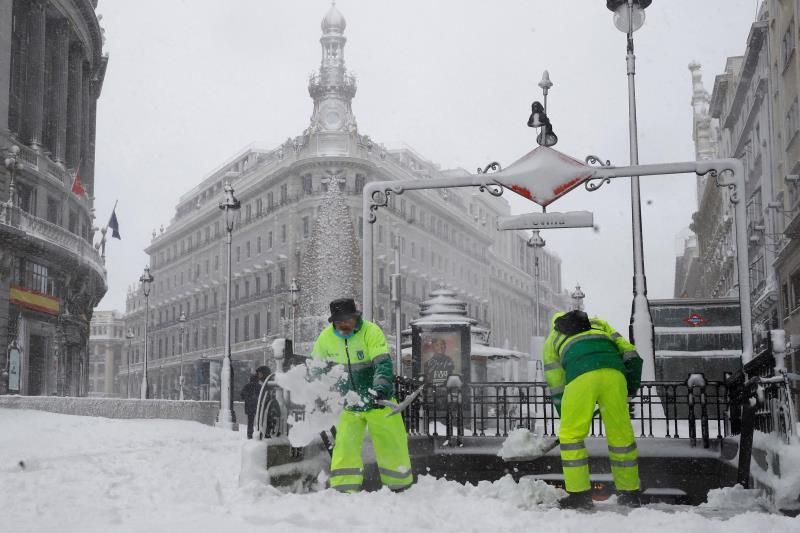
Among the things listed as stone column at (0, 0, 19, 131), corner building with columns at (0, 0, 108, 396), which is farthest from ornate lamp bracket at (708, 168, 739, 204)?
stone column at (0, 0, 19, 131)

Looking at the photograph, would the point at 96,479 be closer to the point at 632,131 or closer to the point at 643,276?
the point at 643,276

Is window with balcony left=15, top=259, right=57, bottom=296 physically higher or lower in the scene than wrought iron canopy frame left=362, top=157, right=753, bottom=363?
higher

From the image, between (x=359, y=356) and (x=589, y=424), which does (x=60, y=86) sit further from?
(x=589, y=424)

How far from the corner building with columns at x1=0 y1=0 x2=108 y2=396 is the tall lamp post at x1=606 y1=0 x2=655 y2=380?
82.5 ft

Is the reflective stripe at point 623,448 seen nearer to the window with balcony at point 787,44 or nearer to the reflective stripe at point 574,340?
the reflective stripe at point 574,340

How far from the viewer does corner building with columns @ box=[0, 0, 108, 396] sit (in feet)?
115

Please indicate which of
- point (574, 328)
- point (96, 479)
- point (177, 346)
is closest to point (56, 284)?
point (96, 479)

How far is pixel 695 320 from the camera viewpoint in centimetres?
1681

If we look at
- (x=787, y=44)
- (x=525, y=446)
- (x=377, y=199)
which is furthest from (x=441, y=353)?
(x=787, y=44)

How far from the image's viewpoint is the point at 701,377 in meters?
9.79

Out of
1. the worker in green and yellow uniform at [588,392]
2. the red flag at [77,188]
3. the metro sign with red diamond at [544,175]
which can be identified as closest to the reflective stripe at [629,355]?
the worker in green and yellow uniform at [588,392]

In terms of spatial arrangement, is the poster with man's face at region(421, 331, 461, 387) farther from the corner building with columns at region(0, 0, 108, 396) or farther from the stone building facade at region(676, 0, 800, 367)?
the corner building with columns at region(0, 0, 108, 396)

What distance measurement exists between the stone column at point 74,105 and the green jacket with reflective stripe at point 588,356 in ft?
135

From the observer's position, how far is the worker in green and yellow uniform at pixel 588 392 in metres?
7.27
